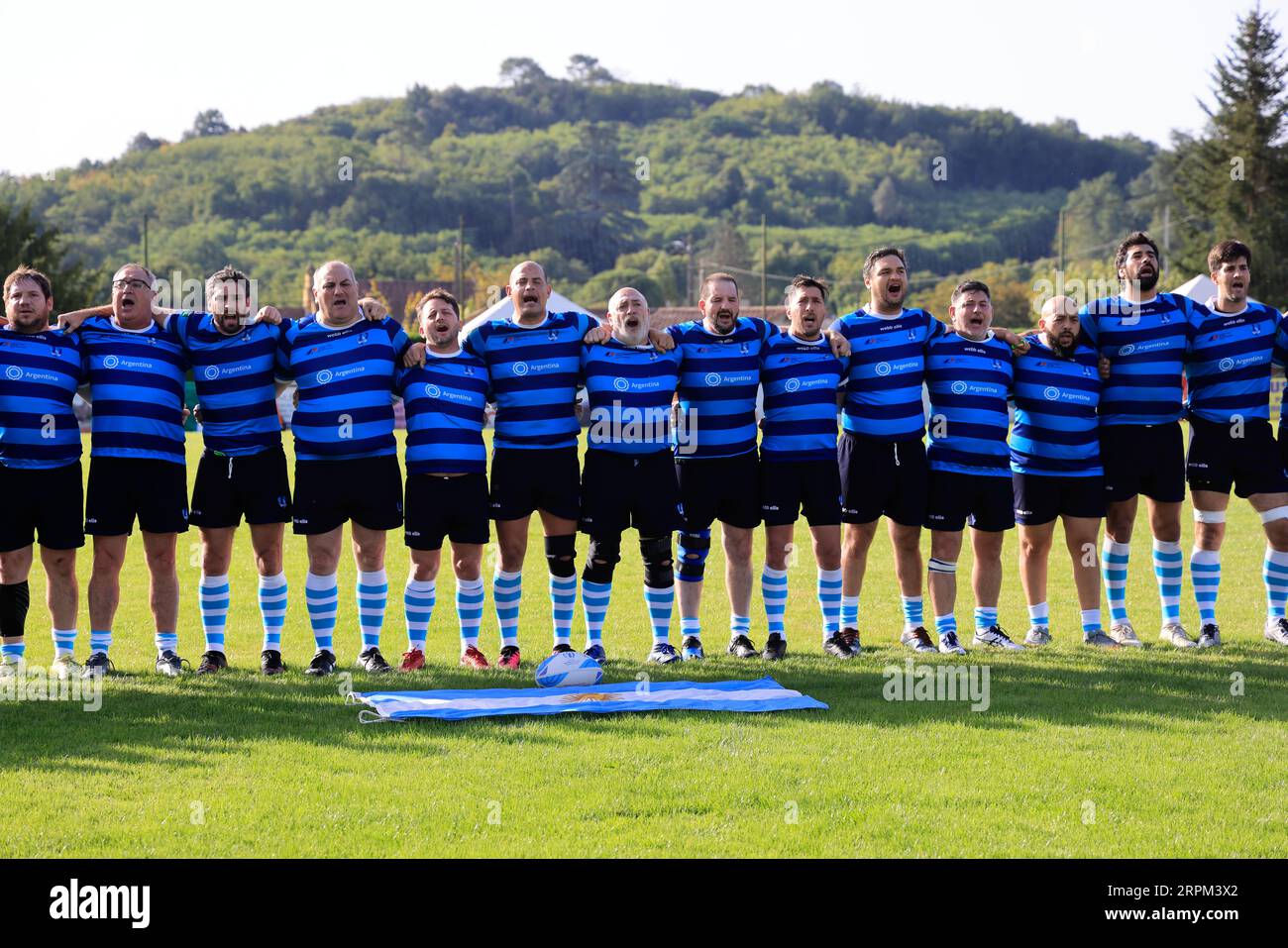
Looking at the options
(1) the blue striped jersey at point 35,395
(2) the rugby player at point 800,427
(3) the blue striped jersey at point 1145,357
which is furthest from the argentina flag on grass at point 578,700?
(3) the blue striped jersey at point 1145,357

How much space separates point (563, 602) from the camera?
786 cm

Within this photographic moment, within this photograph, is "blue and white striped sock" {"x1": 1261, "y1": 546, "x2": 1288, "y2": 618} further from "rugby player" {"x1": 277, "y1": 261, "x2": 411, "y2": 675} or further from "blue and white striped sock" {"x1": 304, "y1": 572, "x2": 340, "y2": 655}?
"blue and white striped sock" {"x1": 304, "y1": 572, "x2": 340, "y2": 655}

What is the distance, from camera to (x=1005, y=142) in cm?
16750

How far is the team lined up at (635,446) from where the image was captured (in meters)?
7.50

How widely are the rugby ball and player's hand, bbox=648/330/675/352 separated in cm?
178

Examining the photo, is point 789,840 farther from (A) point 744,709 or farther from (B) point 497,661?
(B) point 497,661

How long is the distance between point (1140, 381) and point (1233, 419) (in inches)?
26.4

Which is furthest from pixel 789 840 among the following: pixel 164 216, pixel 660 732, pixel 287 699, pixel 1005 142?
pixel 1005 142

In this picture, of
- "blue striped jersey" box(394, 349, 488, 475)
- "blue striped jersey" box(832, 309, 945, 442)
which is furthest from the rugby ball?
"blue striped jersey" box(832, 309, 945, 442)

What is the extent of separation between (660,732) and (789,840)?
149 cm

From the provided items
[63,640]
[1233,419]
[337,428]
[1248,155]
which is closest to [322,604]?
[337,428]

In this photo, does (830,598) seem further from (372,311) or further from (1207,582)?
(372,311)

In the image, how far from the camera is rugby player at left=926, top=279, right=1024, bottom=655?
26.7 ft

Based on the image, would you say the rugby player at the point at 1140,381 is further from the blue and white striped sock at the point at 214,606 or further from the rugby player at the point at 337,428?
the blue and white striped sock at the point at 214,606
